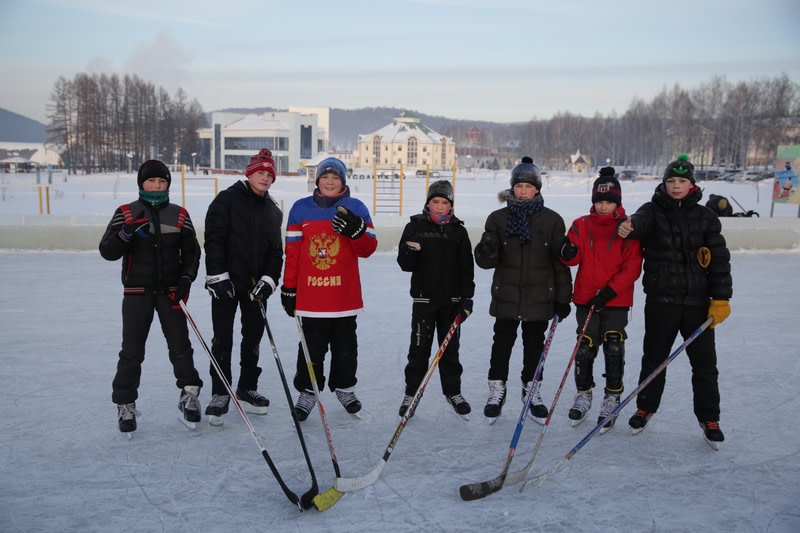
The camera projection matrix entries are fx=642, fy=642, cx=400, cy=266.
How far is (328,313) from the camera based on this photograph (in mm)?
3758

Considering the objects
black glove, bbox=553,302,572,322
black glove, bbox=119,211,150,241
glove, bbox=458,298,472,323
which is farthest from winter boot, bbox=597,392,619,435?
black glove, bbox=119,211,150,241

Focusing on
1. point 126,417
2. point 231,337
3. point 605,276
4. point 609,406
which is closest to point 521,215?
point 605,276

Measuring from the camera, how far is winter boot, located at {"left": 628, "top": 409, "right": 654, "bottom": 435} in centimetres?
375

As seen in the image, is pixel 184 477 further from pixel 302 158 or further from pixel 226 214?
pixel 302 158

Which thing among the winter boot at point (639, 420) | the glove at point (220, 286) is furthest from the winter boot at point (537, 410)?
the glove at point (220, 286)

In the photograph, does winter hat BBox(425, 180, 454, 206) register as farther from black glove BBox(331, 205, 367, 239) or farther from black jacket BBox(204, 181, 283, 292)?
black jacket BBox(204, 181, 283, 292)

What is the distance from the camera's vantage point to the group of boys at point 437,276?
3.58 metres

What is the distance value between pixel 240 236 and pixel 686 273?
2.56 m

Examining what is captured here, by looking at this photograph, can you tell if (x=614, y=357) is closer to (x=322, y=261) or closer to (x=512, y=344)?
(x=512, y=344)

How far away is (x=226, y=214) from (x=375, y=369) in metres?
1.80

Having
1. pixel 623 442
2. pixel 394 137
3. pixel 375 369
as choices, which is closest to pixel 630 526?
pixel 623 442

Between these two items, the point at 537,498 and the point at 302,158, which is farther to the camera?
the point at 302,158

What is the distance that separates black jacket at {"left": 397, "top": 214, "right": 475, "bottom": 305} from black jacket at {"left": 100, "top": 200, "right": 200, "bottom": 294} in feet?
4.25

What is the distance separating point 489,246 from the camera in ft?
12.4
